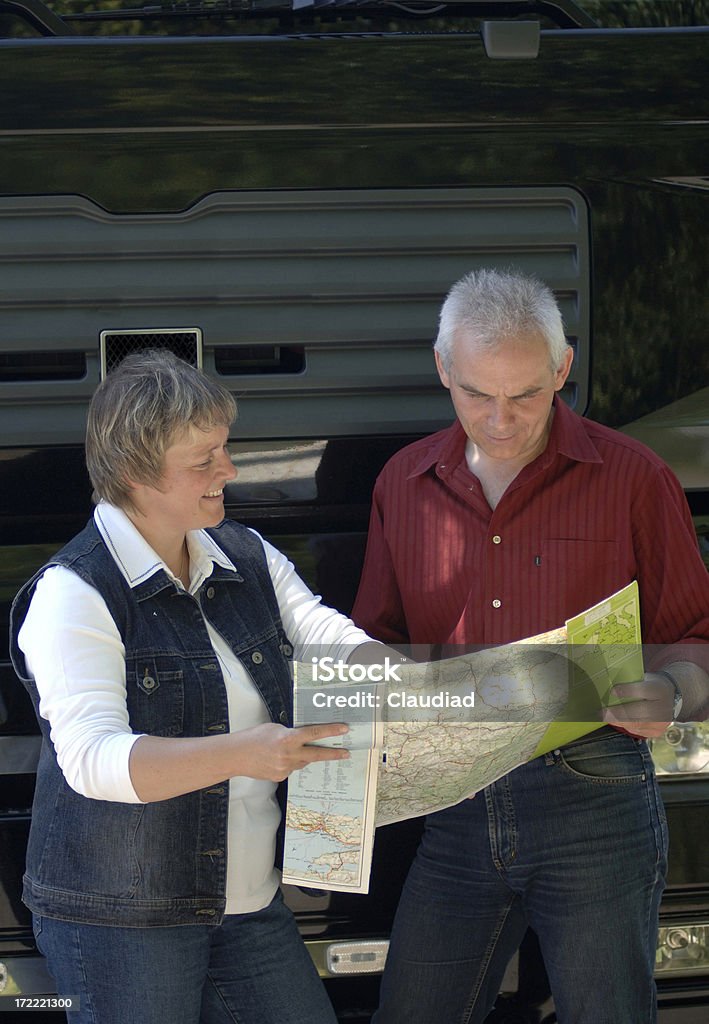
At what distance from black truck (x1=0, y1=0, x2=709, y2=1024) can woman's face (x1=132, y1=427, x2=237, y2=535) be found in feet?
1.53

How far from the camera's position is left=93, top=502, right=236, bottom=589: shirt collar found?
2.29m

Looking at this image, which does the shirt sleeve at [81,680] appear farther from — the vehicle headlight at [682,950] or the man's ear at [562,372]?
the vehicle headlight at [682,950]

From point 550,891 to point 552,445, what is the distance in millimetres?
791

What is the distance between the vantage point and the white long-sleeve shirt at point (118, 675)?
2.09 metres

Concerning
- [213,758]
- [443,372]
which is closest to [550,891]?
[213,758]

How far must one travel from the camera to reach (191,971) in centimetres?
228

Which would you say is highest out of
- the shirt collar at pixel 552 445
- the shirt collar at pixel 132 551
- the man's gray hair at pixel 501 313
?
the man's gray hair at pixel 501 313

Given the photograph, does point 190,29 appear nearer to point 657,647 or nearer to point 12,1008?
point 657,647

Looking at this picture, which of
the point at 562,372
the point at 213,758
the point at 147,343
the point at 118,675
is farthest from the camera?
the point at 147,343

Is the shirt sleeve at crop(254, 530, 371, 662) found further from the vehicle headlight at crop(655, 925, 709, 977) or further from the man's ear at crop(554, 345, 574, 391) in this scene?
the vehicle headlight at crop(655, 925, 709, 977)

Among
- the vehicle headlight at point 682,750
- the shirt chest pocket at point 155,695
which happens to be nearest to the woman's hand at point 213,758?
the shirt chest pocket at point 155,695

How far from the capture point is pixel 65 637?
7.06ft

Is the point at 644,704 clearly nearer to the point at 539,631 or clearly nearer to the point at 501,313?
the point at 539,631

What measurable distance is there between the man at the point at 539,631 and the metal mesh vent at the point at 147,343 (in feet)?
1.67
